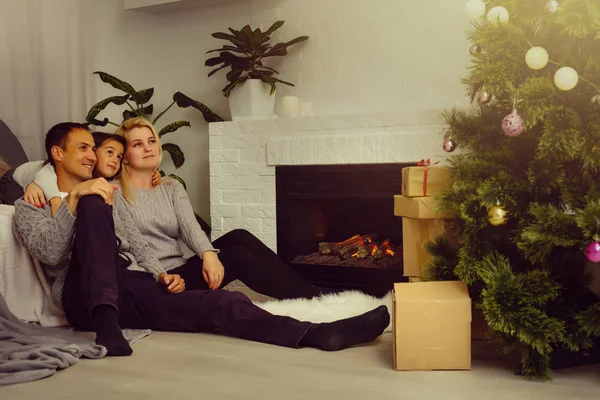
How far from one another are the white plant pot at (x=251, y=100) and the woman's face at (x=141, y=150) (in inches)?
48.6

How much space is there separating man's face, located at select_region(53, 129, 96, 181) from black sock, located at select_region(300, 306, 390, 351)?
102 centimetres

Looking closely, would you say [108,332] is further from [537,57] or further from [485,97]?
[537,57]

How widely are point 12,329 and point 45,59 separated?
2.42 meters

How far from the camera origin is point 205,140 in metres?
4.64

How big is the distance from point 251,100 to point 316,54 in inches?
18.2

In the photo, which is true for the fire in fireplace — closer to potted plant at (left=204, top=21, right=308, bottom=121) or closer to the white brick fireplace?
the white brick fireplace

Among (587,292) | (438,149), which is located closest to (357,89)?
(438,149)

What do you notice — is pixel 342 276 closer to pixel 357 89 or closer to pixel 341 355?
pixel 357 89

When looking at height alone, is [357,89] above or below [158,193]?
above

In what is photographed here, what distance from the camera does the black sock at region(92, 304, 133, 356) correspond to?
7.55 feet

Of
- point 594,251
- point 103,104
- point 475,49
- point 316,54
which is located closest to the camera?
point 594,251

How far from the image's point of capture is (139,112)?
14.6 feet

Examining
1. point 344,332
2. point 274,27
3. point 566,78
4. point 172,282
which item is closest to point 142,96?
point 274,27

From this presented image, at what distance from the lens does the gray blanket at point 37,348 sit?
2080mm
